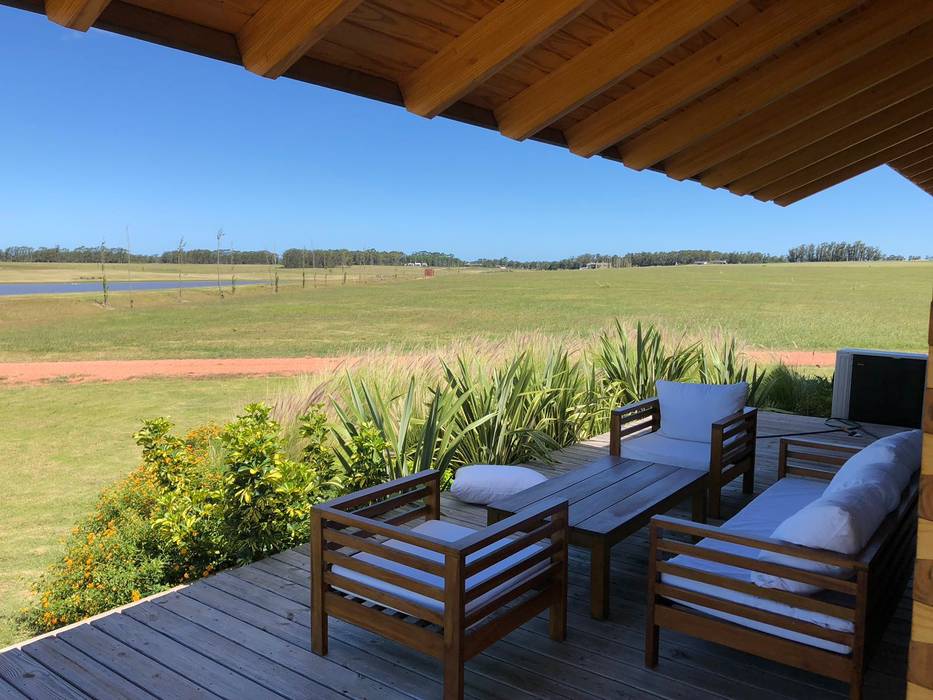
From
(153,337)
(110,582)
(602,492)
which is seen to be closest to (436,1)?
(602,492)

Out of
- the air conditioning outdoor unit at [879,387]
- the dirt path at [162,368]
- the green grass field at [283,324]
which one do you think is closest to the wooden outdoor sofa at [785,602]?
the green grass field at [283,324]

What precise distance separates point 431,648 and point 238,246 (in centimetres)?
4648

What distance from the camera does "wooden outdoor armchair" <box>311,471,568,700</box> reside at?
2.17 m

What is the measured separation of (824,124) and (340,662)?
3.88 meters

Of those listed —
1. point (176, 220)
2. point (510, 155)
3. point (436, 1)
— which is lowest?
point (436, 1)

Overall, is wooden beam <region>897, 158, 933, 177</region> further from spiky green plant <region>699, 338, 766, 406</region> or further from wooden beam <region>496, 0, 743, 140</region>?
wooden beam <region>496, 0, 743, 140</region>

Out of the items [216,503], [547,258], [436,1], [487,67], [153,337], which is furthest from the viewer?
[547,258]

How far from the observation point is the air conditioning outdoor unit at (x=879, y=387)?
6.66 metres

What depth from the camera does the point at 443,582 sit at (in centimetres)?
240

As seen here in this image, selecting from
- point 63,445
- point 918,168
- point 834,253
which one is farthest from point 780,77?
point 834,253

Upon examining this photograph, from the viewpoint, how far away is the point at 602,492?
3373 millimetres

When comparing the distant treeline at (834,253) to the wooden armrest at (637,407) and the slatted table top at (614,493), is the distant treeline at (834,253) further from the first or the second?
the slatted table top at (614,493)

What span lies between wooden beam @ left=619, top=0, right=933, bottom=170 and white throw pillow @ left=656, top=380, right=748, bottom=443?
1683 mm

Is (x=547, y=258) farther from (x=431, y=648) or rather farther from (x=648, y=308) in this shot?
(x=431, y=648)
